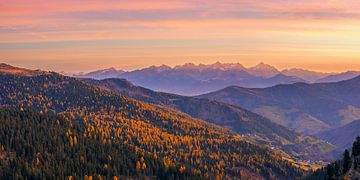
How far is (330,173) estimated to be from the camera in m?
165

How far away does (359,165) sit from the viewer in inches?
5960

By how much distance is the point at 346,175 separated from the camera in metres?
150

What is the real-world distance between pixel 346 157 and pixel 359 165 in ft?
26.2

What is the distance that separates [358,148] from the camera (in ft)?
523

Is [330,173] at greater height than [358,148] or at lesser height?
lesser

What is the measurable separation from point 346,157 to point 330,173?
408 inches

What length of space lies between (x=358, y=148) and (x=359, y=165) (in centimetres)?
993

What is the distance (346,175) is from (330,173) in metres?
14.9

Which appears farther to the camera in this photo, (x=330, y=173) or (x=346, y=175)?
(x=330, y=173)

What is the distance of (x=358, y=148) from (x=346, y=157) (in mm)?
5814

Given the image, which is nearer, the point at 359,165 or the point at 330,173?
the point at 359,165
